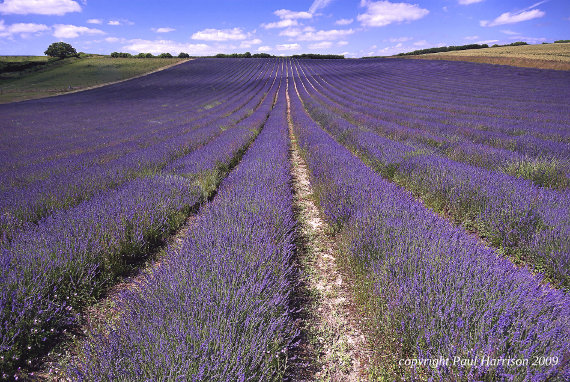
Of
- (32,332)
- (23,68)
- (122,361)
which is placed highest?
(23,68)

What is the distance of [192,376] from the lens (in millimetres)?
1128

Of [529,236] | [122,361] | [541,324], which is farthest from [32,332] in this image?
[529,236]

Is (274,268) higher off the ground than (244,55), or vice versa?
(244,55)

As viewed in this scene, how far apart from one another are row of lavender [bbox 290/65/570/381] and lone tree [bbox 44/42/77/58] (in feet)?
254

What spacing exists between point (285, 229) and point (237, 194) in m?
1.03

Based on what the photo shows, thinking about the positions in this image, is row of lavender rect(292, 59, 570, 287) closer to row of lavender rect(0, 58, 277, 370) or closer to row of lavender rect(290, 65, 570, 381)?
row of lavender rect(290, 65, 570, 381)

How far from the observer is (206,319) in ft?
4.88

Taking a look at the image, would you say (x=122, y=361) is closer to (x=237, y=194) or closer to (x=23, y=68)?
(x=237, y=194)

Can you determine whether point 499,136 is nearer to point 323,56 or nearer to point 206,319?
point 206,319

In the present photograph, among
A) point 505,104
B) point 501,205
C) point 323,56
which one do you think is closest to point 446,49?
point 323,56

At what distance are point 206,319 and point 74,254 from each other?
1.75 metres

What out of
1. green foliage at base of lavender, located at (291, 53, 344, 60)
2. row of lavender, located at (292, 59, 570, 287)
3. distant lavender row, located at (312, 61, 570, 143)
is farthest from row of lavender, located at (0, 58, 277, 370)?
green foliage at base of lavender, located at (291, 53, 344, 60)

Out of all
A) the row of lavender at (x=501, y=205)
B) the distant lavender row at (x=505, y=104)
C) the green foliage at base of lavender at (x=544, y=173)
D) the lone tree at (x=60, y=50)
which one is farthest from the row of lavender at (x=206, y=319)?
the lone tree at (x=60, y=50)

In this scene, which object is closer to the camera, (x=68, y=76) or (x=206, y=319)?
(x=206, y=319)
